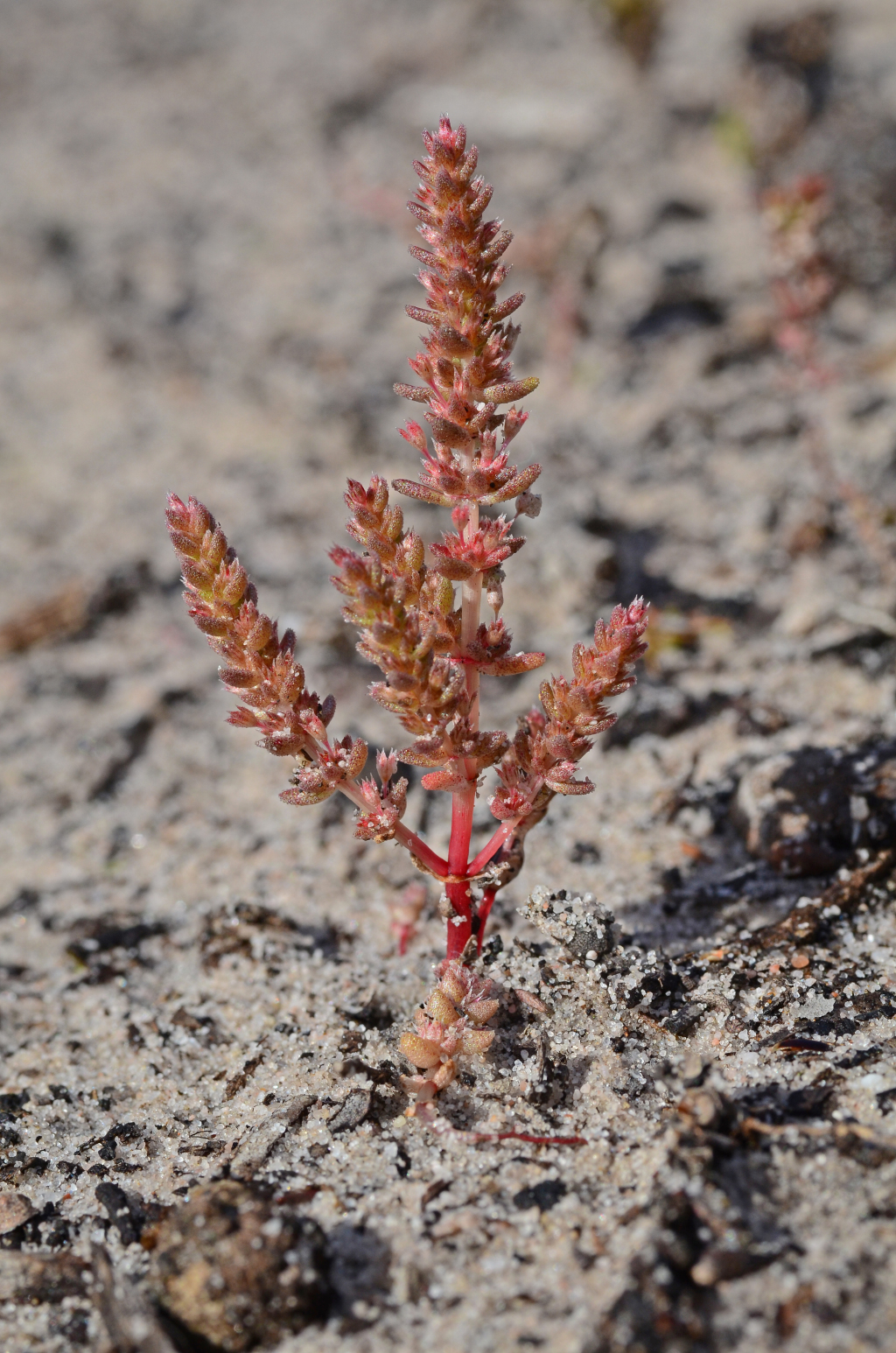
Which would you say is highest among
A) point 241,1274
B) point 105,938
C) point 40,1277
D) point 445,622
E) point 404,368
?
point 404,368

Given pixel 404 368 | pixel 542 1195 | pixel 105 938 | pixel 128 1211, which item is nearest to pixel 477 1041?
pixel 542 1195

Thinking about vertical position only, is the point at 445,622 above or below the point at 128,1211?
above

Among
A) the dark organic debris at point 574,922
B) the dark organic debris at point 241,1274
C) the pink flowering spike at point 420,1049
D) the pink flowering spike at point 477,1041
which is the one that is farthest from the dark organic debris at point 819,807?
the dark organic debris at point 241,1274

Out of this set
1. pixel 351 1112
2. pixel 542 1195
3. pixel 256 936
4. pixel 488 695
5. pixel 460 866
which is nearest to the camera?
pixel 542 1195

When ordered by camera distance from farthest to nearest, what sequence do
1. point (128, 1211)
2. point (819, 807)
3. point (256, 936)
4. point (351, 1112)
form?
point (256, 936) < point (819, 807) < point (351, 1112) < point (128, 1211)

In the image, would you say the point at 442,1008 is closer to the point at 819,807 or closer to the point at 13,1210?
the point at 13,1210

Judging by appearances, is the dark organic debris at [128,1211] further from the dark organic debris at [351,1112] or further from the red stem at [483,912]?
the red stem at [483,912]

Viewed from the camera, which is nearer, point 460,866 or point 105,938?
point 460,866
